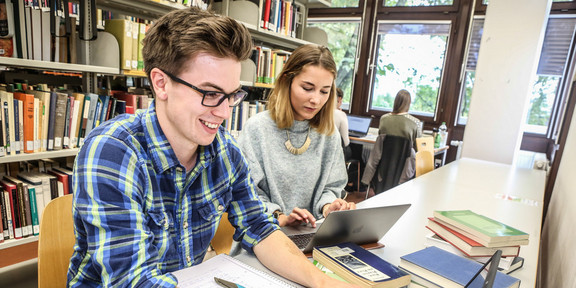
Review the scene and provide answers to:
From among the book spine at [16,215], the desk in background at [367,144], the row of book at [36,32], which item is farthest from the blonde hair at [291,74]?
the desk in background at [367,144]

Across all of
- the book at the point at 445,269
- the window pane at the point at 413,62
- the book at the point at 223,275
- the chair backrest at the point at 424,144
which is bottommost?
the book at the point at 223,275

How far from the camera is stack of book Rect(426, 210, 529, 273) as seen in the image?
3.32ft

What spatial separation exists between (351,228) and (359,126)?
12.8 feet

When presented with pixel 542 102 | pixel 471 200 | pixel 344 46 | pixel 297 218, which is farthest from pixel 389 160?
pixel 344 46

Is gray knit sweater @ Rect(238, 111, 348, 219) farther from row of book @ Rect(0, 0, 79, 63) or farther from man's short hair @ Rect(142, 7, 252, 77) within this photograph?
row of book @ Rect(0, 0, 79, 63)

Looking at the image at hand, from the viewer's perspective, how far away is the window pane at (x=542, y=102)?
4.38 metres

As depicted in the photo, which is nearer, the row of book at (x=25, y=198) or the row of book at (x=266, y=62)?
the row of book at (x=25, y=198)

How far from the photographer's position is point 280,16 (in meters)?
3.21

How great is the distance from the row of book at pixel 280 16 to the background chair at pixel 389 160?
1384 millimetres

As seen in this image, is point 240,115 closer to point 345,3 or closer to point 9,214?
point 9,214

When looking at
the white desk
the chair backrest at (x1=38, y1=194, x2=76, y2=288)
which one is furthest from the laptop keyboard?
the chair backrest at (x1=38, y1=194, x2=76, y2=288)

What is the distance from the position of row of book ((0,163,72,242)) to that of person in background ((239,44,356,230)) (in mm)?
1162

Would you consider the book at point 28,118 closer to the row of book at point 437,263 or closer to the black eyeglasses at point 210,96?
the black eyeglasses at point 210,96

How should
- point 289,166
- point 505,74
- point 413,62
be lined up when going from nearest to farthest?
point 289,166 → point 505,74 → point 413,62
